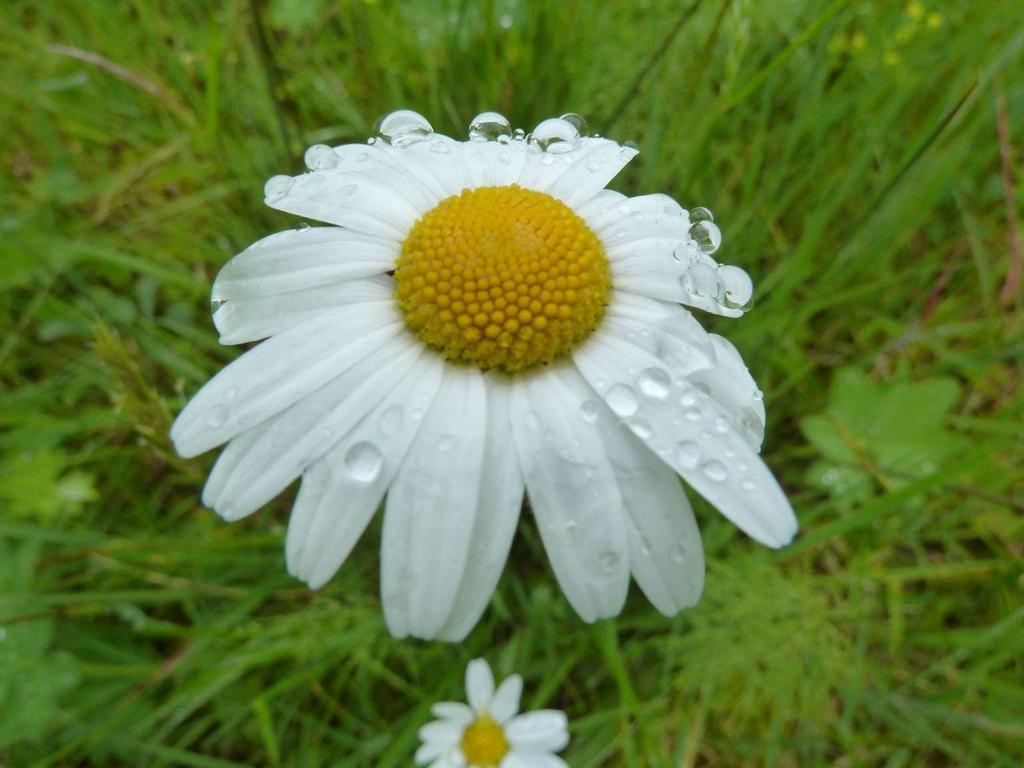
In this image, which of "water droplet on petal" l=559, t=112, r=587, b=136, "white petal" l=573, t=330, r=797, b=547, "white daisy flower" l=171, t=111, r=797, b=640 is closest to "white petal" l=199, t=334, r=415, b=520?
"white daisy flower" l=171, t=111, r=797, b=640

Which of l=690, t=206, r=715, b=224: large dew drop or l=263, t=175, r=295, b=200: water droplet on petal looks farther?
l=690, t=206, r=715, b=224: large dew drop

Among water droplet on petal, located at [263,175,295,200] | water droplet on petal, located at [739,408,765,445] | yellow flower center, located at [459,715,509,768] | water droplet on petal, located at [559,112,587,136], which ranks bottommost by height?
yellow flower center, located at [459,715,509,768]

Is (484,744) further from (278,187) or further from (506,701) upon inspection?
(278,187)

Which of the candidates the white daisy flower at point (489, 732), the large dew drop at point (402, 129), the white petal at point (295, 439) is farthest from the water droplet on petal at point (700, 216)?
the white daisy flower at point (489, 732)

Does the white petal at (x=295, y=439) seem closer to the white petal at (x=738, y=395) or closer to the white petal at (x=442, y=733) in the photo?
the white petal at (x=738, y=395)

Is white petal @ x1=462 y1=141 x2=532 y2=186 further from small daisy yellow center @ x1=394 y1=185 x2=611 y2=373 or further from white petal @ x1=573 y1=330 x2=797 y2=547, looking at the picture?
white petal @ x1=573 y1=330 x2=797 y2=547

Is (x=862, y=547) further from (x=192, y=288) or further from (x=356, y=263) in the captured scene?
(x=192, y=288)
